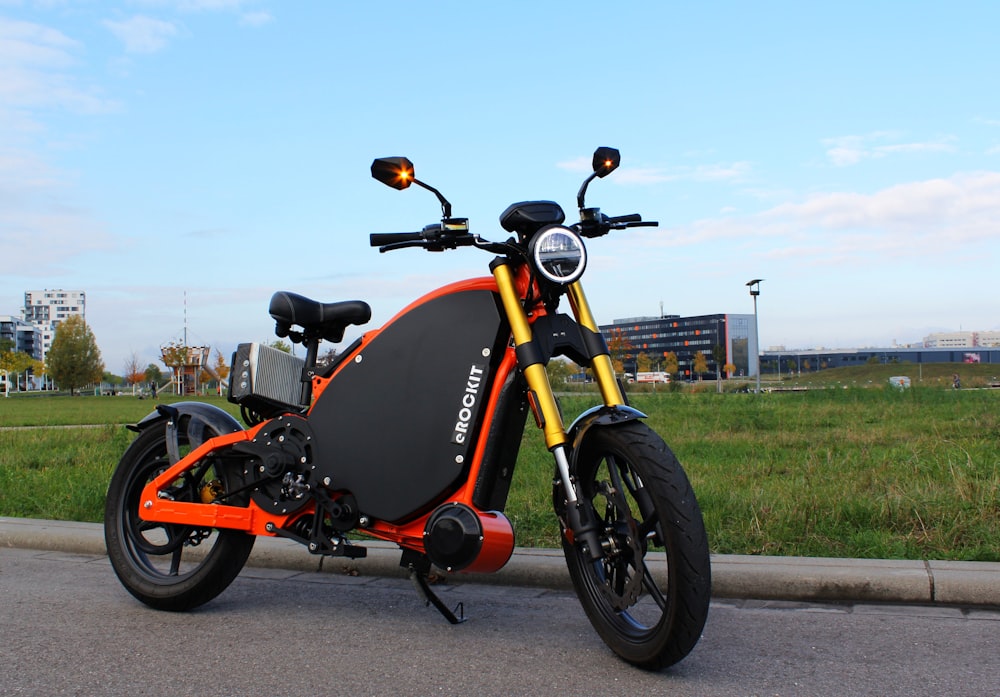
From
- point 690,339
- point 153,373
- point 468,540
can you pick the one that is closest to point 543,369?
point 468,540

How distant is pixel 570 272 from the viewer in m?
3.54

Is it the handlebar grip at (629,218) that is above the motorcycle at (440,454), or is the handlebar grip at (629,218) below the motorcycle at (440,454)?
above

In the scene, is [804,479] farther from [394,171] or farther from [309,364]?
[394,171]

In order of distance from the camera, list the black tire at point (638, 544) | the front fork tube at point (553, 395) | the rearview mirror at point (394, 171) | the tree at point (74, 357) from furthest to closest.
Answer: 1. the tree at point (74, 357)
2. the rearview mirror at point (394, 171)
3. the front fork tube at point (553, 395)
4. the black tire at point (638, 544)

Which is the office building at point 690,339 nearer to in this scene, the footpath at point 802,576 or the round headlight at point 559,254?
the footpath at point 802,576

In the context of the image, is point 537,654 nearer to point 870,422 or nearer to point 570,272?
point 570,272

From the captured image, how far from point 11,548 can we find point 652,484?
15.3 feet

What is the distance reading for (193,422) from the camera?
4531 mm

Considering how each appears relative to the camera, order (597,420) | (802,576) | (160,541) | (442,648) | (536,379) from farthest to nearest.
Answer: (160,541) → (802,576) → (442,648) → (536,379) → (597,420)

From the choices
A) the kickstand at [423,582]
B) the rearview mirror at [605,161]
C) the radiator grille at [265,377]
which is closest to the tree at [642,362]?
the radiator grille at [265,377]

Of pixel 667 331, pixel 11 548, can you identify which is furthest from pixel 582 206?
pixel 667 331

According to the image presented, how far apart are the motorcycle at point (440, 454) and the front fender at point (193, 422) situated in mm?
12

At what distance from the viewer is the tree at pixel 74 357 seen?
282 ft

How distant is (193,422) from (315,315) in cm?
88
